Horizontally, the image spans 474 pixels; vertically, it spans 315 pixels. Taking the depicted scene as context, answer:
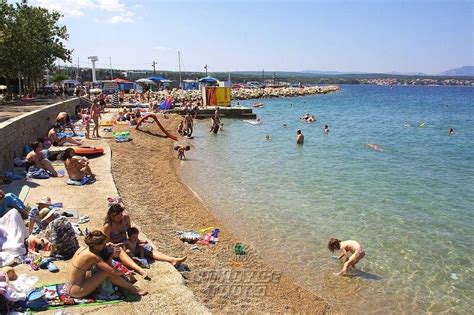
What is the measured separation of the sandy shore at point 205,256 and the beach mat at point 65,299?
115 centimetres

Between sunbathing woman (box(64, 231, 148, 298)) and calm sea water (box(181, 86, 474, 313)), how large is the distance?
366 centimetres

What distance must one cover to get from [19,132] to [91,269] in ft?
31.2

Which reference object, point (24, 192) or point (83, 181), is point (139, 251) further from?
point (83, 181)

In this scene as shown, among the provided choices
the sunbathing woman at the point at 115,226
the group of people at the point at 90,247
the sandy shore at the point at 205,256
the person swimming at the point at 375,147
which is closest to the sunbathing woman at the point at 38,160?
the sandy shore at the point at 205,256

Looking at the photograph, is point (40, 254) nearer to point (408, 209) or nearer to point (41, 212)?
point (41, 212)

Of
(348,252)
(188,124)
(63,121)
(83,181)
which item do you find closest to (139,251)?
(348,252)

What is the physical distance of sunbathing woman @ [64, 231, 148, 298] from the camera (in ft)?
17.5

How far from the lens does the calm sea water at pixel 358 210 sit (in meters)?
7.70

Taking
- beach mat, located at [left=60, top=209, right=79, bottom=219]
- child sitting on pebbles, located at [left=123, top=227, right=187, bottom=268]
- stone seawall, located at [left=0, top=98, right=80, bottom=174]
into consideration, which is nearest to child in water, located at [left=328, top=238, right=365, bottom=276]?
child sitting on pebbles, located at [left=123, top=227, right=187, bottom=268]

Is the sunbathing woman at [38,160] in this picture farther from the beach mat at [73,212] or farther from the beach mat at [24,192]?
the beach mat at [73,212]

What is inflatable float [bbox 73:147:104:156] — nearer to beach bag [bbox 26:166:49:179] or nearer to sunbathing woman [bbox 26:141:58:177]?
sunbathing woman [bbox 26:141:58:177]

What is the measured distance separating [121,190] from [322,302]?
20.9 ft

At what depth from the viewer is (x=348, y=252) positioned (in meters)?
8.41

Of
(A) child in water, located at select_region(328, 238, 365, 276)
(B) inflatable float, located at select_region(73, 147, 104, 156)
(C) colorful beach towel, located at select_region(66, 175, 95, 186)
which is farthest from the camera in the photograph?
(B) inflatable float, located at select_region(73, 147, 104, 156)
